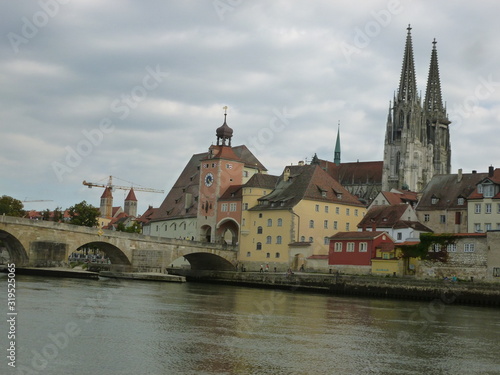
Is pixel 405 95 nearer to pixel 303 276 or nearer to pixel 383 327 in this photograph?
pixel 303 276

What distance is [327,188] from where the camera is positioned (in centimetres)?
8850

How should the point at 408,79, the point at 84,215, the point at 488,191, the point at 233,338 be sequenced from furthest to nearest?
the point at 408,79, the point at 84,215, the point at 488,191, the point at 233,338

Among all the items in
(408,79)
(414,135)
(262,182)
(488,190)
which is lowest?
(488,190)

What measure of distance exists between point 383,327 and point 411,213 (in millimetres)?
48186

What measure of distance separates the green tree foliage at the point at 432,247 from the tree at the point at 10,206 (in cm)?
6416

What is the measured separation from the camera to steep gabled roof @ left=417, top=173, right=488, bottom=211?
8350 centimetres

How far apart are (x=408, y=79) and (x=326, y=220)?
7458cm

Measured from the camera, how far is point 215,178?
95.4 meters

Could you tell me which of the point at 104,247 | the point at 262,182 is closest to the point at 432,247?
the point at 262,182

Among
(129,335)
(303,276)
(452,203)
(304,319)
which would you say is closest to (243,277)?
(303,276)

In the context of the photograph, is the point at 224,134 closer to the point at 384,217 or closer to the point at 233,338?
the point at 384,217

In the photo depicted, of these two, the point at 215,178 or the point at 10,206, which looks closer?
the point at 215,178

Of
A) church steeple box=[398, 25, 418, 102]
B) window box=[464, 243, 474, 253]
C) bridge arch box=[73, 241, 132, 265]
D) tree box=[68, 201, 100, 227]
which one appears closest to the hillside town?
window box=[464, 243, 474, 253]

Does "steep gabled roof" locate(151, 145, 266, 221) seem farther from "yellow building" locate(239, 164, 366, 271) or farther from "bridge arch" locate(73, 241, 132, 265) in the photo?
"bridge arch" locate(73, 241, 132, 265)
